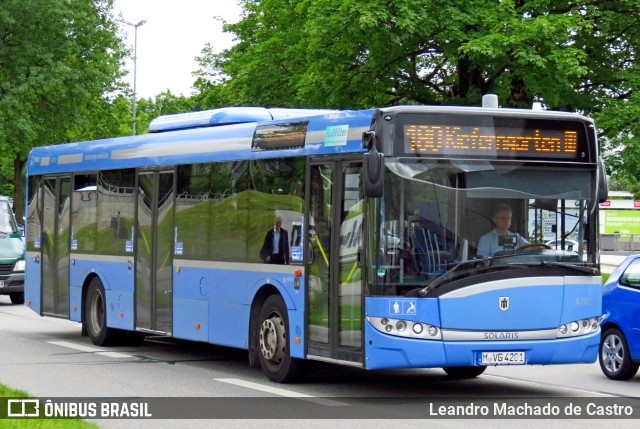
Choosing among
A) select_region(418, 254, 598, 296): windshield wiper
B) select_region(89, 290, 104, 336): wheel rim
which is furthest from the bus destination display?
select_region(89, 290, 104, 336): wheel rim

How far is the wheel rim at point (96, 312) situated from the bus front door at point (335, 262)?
6156 mm

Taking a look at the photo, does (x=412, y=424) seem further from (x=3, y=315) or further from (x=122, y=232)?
(x=3, y=315)

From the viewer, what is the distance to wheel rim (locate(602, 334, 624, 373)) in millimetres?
14711

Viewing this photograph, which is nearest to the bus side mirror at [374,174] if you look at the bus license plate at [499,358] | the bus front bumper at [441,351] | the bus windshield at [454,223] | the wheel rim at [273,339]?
the bus windshield at [454,223]

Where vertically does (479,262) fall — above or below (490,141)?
below

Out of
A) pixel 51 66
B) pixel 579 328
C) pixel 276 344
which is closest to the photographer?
pixel 579 328

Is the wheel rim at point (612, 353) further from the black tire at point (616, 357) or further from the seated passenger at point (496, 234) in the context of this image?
the seated passenger at point (496, 234)

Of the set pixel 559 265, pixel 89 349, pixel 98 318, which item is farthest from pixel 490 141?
pixel 98 318

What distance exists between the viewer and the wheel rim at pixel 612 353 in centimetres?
1471

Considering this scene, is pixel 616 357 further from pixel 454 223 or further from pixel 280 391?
pixel 280 391

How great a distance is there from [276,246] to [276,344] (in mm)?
1043

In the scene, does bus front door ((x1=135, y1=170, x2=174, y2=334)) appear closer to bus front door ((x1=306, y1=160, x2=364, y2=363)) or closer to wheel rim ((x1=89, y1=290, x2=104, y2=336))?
wheel rim ((x1=89, y1=290, x2=104, y2=336))

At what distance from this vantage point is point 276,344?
1359 cm

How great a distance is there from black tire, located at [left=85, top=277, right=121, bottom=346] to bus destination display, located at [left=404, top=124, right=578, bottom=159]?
761 cm
